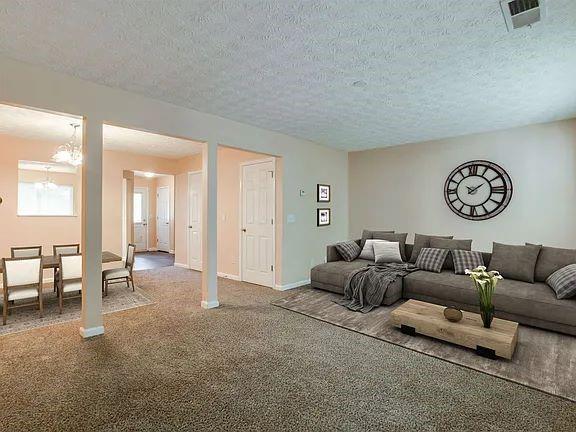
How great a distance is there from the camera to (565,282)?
3.21 m

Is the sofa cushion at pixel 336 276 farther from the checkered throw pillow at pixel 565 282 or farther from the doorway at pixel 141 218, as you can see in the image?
the doorway at pixel 141 218

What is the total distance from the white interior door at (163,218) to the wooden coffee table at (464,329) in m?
8.43

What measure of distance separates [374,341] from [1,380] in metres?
3.16

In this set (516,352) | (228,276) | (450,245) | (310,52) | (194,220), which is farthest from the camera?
(194,220)

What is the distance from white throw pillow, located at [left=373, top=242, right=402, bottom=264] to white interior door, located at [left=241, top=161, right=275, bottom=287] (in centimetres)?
177

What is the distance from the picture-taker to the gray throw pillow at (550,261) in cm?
370

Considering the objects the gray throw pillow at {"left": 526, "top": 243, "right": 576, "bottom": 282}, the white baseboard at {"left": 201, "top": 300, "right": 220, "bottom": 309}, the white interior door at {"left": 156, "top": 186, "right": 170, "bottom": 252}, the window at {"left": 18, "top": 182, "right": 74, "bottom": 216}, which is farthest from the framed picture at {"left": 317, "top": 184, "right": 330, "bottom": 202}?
the white interior door at {"left": 156, "top": 186, "right": 170, "bottom": 252}

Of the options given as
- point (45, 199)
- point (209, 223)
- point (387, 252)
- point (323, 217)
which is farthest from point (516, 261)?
point (45, 199)

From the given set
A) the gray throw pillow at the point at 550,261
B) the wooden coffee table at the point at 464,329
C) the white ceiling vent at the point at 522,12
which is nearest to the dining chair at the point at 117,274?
the wooden coffee table at the point at 464,329

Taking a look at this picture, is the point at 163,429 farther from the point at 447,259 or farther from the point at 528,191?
the point at 528,191

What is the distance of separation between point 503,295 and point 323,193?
10.9 ft

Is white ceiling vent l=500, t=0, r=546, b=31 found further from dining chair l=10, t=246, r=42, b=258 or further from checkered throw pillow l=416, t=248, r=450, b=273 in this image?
dining chair l=10, t=246, r=42, b=258

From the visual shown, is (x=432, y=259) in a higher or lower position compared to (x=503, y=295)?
higher

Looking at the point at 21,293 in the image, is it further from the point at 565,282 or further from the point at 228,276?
the point at 565,282
